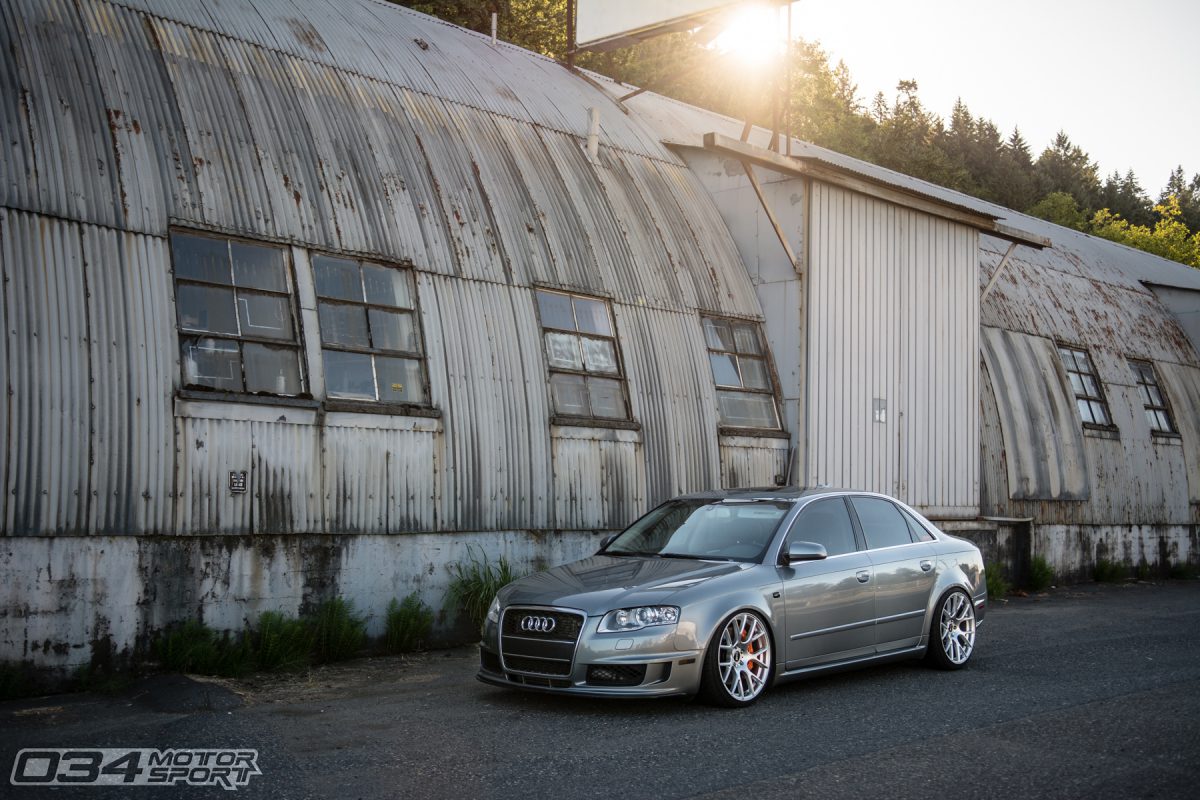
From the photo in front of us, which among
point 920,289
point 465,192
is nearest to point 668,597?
point 465,192

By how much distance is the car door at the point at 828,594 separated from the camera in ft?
30.1

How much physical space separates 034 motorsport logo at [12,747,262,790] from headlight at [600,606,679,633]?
2.54 meters

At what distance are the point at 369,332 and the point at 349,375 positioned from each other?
579mm

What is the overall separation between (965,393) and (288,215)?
1164 cm

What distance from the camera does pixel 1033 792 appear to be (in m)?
6.28

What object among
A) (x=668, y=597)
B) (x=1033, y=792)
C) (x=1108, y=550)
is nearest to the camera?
(x=1033, y=792)

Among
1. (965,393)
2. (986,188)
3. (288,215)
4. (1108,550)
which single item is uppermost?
(986,188)

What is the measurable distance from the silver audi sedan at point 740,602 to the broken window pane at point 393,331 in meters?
3.38

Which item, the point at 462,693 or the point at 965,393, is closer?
the point at 462,693

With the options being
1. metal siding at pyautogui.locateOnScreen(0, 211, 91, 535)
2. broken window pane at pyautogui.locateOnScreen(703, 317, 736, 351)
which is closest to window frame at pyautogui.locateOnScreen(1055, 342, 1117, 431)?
broken window pane at pyautogui.locateOnScreen(703, 317, 736, 351)

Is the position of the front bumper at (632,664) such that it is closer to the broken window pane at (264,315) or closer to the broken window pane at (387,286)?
the broken window pane at (264,315)

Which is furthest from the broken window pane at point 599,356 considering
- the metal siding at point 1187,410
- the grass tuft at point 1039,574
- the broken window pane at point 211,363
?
the metal siding at point 1187,410

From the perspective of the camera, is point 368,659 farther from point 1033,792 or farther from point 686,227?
point 686,227

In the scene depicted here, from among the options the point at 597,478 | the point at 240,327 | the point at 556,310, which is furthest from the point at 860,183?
the point at 240,327
